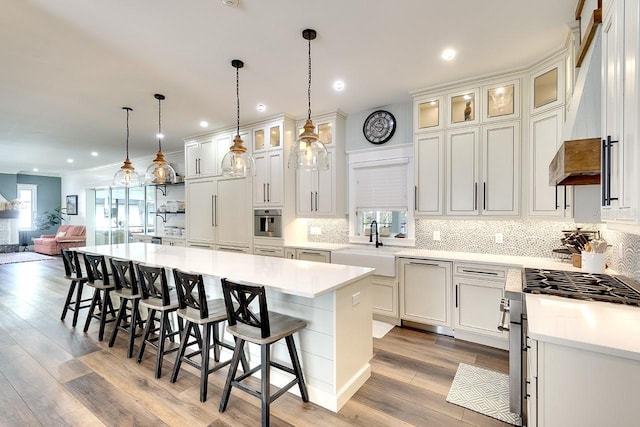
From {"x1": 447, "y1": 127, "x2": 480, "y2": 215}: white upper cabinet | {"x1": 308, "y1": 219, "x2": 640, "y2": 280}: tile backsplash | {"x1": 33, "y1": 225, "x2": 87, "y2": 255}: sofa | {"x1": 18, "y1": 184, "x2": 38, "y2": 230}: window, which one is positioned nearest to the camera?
{"x1": 308, "y1": 219, "x2": 640, "y2": 280}: tile backsplash

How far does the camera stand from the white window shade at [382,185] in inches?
166

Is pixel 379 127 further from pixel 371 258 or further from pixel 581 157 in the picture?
pixel 581 157

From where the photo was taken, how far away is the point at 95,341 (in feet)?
10.8

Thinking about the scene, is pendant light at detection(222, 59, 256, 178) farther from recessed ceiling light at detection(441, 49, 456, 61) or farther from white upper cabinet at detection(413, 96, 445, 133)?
white upper cabinet at detection(413, 96, 445, 133)

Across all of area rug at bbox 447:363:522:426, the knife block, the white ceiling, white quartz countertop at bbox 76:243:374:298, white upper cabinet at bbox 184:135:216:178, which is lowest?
area rug at bbox 447:363:522:426

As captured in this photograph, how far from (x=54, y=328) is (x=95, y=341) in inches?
31.2

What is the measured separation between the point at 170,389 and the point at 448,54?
3.72m

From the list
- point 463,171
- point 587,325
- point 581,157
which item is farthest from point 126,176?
point 587,325

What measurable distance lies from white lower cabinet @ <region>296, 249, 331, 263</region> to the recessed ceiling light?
2.53 metres

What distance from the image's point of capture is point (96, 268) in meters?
3.47

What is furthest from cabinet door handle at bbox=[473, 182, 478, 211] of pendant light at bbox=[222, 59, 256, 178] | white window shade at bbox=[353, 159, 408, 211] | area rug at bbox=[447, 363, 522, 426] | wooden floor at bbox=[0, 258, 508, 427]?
pendant light at bbox=[222, 59, 256, 178]

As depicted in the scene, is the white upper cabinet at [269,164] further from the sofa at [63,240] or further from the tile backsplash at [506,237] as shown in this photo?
the sofa at [63,240]

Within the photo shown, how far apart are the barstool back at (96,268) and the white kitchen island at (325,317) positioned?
1.36 m

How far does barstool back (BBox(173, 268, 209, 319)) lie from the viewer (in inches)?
89.0
